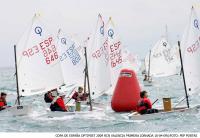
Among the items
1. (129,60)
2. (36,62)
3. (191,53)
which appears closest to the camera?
(191,53)

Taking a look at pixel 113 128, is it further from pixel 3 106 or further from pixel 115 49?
pixel 115 49

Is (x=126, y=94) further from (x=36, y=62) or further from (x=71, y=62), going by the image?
(x=71, y=62)

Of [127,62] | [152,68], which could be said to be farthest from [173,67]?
[127,62]

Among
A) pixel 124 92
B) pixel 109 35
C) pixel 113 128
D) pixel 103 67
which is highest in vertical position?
pixel 109 35

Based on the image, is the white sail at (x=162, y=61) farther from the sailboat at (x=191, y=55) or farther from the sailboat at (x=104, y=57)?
the sailboat at (x=191, y=55)

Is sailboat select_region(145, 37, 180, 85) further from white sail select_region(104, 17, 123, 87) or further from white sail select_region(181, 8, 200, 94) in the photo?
white sail select_region(181, 8, 200, 94)

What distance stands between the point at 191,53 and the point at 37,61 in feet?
20.0

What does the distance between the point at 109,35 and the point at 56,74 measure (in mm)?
3517

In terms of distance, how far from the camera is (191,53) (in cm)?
1903

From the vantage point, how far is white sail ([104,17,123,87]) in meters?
22.4

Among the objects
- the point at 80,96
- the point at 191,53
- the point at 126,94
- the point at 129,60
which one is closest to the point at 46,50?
the point at 80,96

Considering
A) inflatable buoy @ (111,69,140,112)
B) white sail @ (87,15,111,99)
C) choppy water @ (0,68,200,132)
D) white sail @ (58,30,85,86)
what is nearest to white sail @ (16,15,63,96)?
white sail @ (87,15,111,99)

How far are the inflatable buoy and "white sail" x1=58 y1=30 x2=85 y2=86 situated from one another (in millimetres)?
7436

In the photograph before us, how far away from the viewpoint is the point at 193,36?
18984 mm
